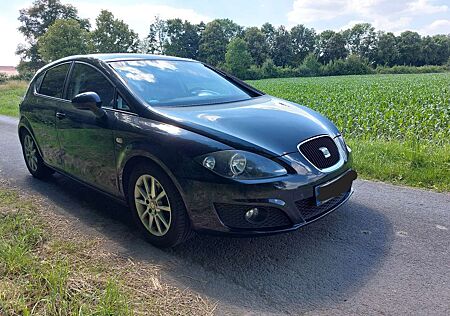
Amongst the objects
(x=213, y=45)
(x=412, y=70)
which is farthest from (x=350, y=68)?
(x=213, y=45)

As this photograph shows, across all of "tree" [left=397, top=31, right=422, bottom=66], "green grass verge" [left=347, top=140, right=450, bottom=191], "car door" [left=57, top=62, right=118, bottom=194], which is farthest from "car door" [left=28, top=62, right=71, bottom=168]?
"tree" [left=397, top=31, right=422, bottom=66]

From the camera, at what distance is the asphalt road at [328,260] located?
2.30 meters

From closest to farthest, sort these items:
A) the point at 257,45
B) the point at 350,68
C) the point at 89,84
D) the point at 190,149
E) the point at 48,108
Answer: the point at 190,149 → the point at 89,84 → the point at 48,108 → the point at 350,68 → the point at 257,45

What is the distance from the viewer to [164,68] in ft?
12.7

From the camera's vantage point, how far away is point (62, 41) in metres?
51.3

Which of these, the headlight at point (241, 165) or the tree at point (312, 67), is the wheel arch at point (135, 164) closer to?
the headlight at point (241, 165)

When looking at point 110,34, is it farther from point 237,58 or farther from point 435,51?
point 435,51

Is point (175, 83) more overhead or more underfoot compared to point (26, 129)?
more overhead

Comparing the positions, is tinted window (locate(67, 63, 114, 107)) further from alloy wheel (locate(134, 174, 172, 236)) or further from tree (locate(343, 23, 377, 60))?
tree (locate(343, 23, 377, 60))

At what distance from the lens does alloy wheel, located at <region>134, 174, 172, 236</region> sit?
2949 mm

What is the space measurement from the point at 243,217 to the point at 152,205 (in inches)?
32.4

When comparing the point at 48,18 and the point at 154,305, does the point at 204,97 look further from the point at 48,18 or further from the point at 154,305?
the point at 48,18

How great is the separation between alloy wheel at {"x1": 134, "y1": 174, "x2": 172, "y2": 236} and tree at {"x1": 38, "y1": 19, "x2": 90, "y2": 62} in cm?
5323

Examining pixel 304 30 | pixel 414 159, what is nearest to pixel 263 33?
pixel 304 30
